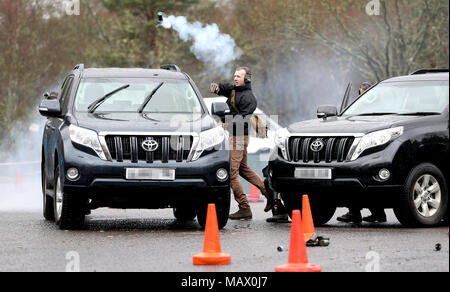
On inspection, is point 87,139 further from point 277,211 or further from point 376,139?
point 376,139

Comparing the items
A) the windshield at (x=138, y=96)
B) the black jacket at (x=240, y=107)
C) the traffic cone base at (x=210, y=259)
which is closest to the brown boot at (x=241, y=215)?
the black jacket at (x=240, y=107)

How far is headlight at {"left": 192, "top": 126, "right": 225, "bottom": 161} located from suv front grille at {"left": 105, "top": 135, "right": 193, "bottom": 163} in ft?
0.35

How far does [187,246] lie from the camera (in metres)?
12.0

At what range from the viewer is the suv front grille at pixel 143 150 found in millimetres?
13469

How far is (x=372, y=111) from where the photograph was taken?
49.8 feet

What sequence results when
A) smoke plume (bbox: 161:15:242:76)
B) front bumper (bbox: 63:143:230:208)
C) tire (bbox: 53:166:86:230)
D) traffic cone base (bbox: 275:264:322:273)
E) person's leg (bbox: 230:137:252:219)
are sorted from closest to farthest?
traffic cone base (bbox: 275:264:322:273) → front bumper (bbox: 63:143:230:208) → tire (bbox: 53:166:86:230) → person's leg (bbox: 230:137:252:219) → smoke plume (bbox: 161:15:242:76)

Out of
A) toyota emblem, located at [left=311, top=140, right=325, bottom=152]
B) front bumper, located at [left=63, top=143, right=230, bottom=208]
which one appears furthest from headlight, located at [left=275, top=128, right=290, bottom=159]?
front bumper, located at [left=63, top=143, right=230, bottom=208]

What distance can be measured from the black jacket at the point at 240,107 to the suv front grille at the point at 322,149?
1.54 m

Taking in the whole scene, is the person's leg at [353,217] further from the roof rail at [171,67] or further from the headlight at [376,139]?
the roof rail at [171,67]

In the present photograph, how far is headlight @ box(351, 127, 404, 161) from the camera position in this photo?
13.9 meters

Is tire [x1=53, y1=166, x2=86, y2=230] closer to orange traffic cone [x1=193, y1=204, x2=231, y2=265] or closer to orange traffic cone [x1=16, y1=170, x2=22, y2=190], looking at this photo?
orange traffic cone [x1=193, y1=204, x2=231, y2=265]

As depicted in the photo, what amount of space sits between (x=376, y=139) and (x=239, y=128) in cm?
262
